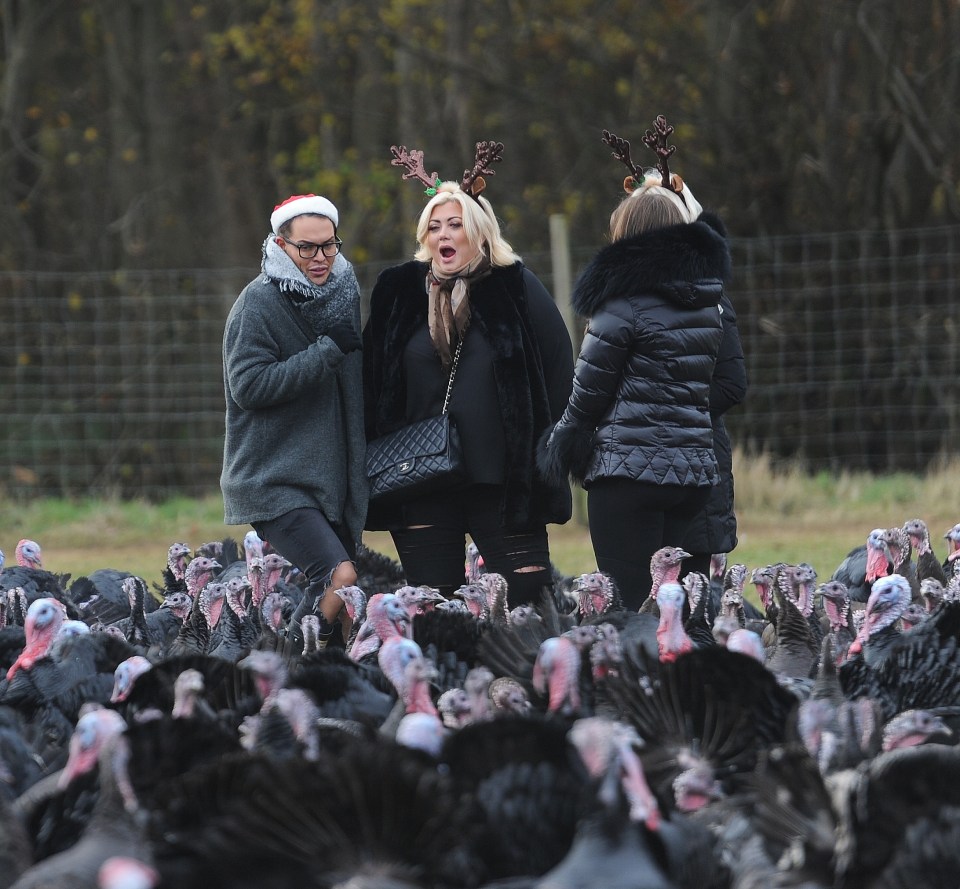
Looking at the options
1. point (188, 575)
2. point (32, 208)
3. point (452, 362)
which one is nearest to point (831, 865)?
point (452, 362)

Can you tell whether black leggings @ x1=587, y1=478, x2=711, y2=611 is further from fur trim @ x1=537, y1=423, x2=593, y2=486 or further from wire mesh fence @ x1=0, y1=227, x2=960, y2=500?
wire mesh fence @ x1=0, y1=227, x2=960, y2=500

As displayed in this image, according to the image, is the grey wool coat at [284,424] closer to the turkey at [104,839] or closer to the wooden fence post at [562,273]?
the turkey at [104,839]

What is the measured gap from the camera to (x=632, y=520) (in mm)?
5645

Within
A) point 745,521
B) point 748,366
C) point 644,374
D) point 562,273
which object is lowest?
point 745,521

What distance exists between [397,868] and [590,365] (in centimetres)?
244

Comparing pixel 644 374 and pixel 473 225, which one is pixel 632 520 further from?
pixel 473 225

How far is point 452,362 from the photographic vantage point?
575 cm

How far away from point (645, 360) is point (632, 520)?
50 cm

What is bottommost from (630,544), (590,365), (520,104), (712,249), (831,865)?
(831,865)

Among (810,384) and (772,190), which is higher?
(772,190)

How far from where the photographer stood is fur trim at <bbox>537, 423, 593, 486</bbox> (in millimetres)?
5578

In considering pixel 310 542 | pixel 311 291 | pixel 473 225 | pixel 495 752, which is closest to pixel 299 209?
pixel 311 291

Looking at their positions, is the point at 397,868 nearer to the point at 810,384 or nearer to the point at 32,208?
the point at 810,384

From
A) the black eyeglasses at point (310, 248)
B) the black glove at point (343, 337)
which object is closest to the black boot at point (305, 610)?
the black glove at point (343, 337)
